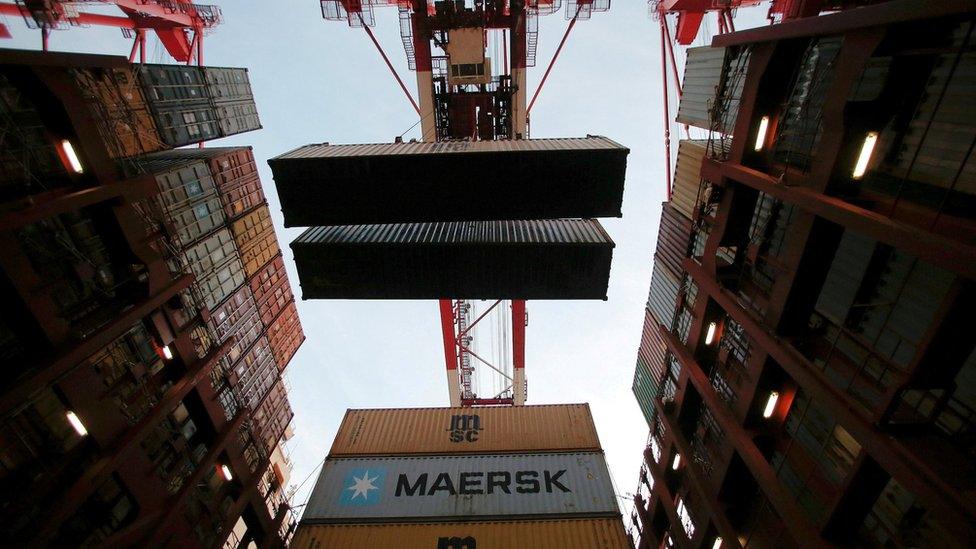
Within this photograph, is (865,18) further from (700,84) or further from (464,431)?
(464,431)

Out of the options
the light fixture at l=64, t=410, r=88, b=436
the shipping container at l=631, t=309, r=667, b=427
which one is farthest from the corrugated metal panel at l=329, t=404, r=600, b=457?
the light fixture at l=64, t=410, r=88, b=436

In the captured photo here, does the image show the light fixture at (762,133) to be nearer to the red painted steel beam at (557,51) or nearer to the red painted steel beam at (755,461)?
the red painted steel beam at (755,461)

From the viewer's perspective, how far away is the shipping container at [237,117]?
3120 cm

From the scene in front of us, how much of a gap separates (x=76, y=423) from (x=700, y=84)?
18797mm

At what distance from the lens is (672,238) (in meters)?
17.6

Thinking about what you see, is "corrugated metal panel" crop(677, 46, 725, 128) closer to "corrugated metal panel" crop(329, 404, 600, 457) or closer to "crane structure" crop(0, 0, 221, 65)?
"corrugated metal panel" crop(329, 404, 600, 457)

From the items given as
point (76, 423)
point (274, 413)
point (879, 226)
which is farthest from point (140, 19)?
point (879, 226)

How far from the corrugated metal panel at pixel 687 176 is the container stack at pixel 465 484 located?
33.2 feet

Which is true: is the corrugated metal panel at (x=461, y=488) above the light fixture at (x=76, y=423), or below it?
below

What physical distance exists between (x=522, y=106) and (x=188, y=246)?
19133 millimetres

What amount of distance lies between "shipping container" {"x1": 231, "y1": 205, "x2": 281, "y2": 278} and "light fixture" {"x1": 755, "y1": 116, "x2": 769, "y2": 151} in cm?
2664

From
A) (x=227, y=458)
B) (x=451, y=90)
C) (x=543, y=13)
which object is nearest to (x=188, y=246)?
(x=227, y=458)

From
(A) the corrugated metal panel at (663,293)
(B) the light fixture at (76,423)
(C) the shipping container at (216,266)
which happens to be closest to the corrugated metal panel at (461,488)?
(A) the corrugated metal panel at (663,293)

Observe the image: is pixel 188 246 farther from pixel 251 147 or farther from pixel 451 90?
pixel 451 90
